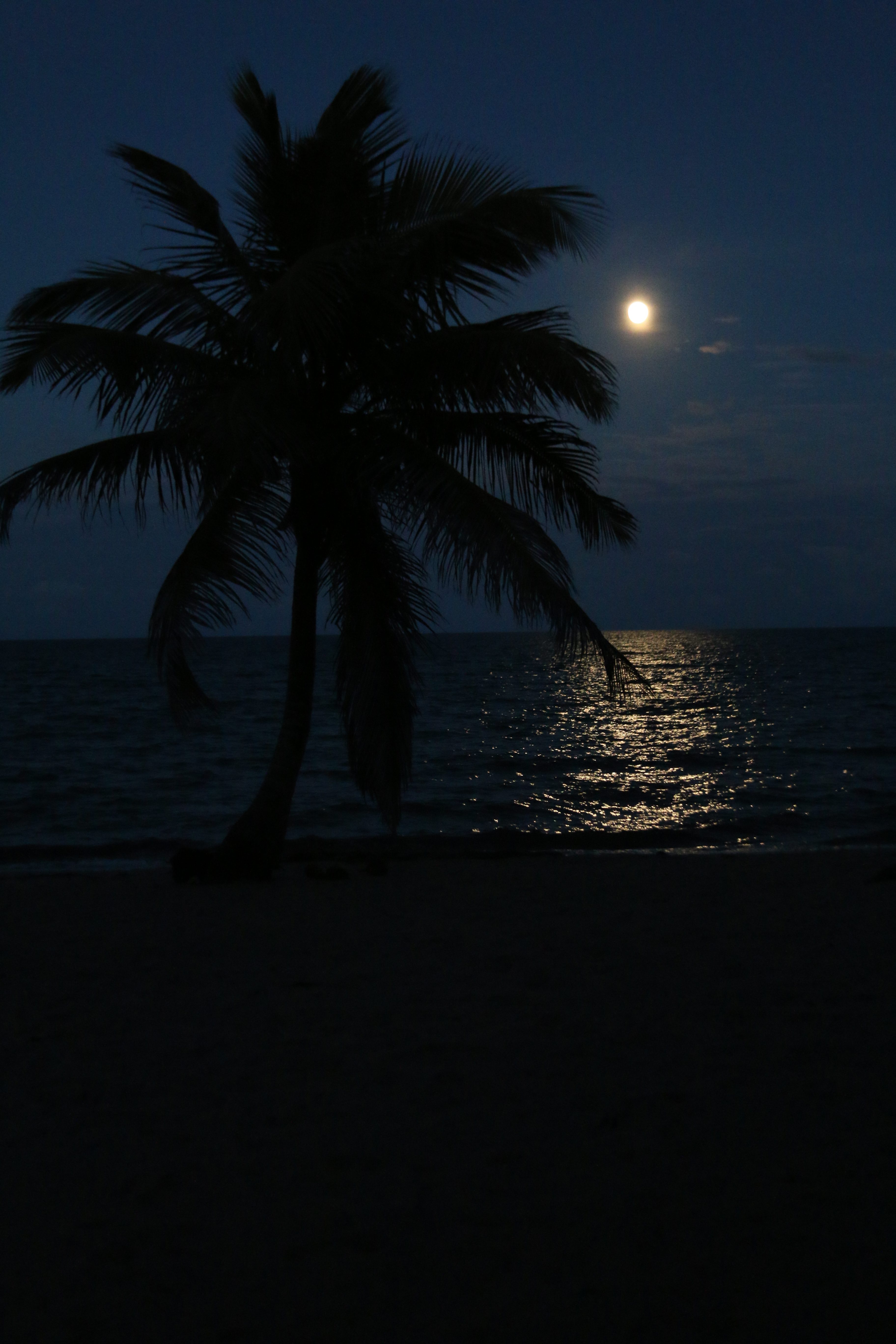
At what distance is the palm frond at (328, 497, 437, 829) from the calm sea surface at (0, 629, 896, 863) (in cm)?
46

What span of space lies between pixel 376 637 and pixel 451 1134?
614cm

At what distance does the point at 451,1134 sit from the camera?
4.51m

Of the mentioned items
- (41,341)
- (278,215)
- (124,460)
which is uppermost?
(278,215)

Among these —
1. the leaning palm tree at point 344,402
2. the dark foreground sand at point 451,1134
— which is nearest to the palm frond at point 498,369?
the leaning palm tree at point 344,402

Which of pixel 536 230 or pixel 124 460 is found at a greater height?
pixel 536 230

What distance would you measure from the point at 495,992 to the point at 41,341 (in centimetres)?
Answer: 714

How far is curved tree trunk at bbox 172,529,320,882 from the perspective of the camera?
10.3 meters

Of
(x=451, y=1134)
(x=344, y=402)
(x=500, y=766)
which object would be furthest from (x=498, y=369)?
(x=500, y=766)

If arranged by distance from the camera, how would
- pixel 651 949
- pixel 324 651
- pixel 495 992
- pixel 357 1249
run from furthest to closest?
pixel 324 651
pixel 651 949
pixel 495 992
pixel 357 1249

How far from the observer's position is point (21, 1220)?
149 inches

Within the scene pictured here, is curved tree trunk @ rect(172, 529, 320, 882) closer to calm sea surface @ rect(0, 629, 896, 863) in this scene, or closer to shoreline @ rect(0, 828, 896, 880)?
calm sea surface @ rect(0, 629, 896, 863)

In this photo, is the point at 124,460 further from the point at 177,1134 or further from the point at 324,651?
the point at 324,651

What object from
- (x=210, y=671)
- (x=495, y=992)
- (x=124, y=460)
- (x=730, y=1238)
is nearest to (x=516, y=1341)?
(x=730, y=1238)

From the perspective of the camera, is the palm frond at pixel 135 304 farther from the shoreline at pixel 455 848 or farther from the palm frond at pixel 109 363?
the shoreline at pixel 455 848
